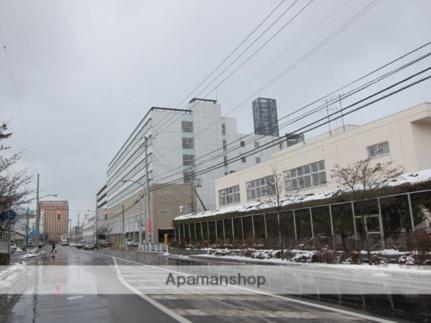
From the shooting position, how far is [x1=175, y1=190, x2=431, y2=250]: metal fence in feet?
75.6

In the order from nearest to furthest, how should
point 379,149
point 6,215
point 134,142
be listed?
point 6,215
point 379,149
point 134,142

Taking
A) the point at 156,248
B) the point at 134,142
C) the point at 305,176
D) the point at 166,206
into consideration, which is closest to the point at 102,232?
the point at 134,142

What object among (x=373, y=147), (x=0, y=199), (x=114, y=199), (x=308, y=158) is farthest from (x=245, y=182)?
(x=114, y=199)

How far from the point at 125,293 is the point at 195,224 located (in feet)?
123

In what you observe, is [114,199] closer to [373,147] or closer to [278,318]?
[373,147]

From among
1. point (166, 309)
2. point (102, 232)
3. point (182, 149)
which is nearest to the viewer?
point (166, 309)

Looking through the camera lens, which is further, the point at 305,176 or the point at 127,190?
the point at 127,190

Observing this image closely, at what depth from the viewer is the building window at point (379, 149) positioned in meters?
33.5

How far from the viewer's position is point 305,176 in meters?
42.4

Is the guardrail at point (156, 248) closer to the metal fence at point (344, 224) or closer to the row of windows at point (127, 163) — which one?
the metal fence at point (344, 224)

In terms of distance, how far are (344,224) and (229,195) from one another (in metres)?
30.1

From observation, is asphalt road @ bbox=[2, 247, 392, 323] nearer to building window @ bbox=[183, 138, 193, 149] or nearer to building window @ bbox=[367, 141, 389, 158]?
building window @ bbox=[367, 141, 389, 158]

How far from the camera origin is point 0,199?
19844 millimetres

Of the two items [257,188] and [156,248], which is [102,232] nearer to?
[156,248]
